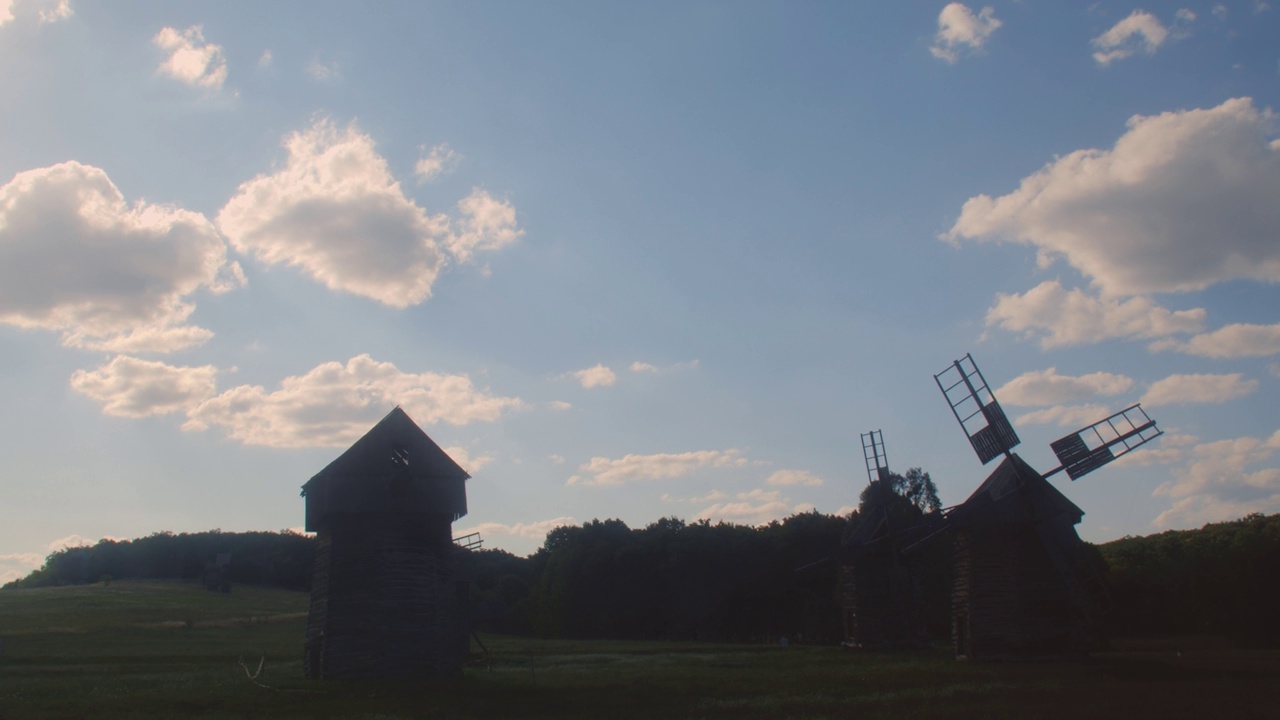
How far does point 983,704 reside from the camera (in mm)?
25188

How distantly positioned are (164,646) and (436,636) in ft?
88.7

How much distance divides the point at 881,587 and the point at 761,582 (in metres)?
38.9

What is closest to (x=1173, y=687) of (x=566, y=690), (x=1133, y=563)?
(x=566, y=690)

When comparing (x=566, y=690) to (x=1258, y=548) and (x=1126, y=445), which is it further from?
(x=1258, y=548)

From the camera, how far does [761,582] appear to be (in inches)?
3516

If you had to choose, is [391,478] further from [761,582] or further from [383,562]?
[761,582]

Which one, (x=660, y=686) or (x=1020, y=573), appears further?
(x=1020, y=573)

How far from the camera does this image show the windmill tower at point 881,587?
4981 cm

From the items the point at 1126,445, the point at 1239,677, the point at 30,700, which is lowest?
the point at 1239,677

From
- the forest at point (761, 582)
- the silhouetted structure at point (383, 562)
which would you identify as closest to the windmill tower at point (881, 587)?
the forest at point (761, 582)

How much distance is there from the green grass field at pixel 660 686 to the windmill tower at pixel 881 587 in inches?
176

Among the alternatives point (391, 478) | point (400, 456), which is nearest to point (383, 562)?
point (391, 478)

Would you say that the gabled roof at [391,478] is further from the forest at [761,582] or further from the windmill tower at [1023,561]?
the windmill tower at [1023,561]

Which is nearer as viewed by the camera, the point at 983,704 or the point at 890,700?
the point at 983,704
